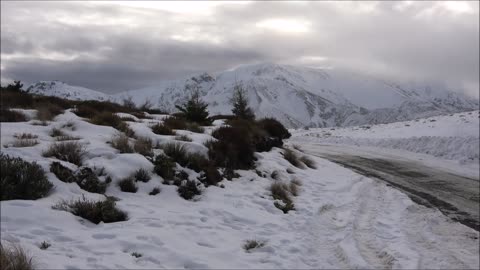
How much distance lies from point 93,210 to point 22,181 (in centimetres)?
124

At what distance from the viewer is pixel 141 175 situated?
26.3ft

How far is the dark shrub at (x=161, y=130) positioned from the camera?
37.0 feet

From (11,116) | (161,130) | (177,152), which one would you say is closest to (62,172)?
(177,152)

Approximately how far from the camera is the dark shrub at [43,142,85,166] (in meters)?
7.94

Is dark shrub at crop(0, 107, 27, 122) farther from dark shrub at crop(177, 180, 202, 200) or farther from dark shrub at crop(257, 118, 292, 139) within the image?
dark shrub at crop(257, 118, 292, 139)

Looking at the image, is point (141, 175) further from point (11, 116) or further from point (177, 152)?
point (11, 116)

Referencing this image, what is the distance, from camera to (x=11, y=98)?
13039 mm

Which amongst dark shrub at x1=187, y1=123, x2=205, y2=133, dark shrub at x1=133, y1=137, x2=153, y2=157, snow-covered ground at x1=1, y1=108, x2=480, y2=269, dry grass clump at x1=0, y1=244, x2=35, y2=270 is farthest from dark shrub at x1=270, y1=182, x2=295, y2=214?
dry grass clump at x1=0, y1=244, x2=35, y2=270

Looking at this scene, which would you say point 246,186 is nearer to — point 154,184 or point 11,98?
point 154,184

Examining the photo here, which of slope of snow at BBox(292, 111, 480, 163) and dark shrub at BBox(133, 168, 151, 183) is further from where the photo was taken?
slope of snow at BBox(292, 111, 480, 163)

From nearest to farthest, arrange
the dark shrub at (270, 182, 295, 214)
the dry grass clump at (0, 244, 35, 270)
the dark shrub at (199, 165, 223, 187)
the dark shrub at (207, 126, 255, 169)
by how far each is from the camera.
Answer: the dry grass clump at (0, 244, 35, 270), the dark shrub at (270, 182, 295, 214), the dark shrub at (199, 165, 223, 187), the dark shrub at (207, 126, 255, 169)

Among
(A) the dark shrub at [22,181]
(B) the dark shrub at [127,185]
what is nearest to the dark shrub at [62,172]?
(A) the dark shrub at [22,181]

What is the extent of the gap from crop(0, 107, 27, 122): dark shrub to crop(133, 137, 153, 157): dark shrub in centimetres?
360

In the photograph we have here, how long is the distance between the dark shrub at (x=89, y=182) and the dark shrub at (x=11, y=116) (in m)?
4.40
